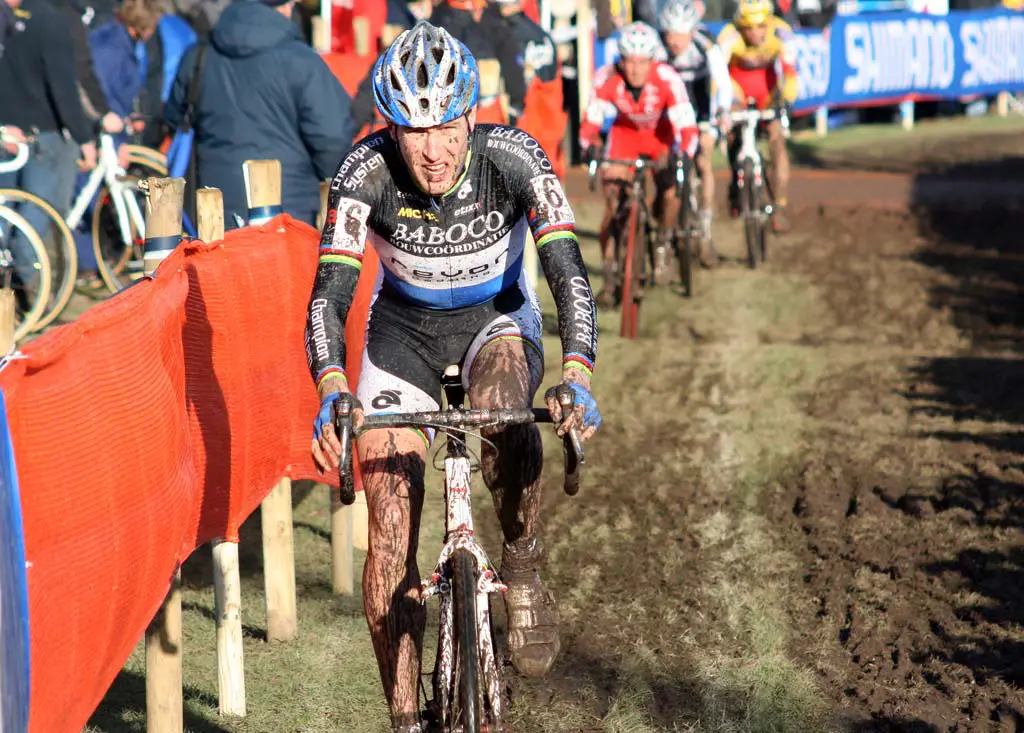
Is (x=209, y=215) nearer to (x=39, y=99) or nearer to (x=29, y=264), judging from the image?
(x=29, y=264)

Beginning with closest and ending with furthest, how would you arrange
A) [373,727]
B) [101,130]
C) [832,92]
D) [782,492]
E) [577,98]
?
[373,727] < [782,492] < [101,130] < [577,98] < [832,92]

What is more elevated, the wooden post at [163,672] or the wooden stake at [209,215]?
the wooden stake at [209,215]

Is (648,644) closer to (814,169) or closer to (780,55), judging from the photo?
(780,55)

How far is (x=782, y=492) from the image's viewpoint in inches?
Result: 342

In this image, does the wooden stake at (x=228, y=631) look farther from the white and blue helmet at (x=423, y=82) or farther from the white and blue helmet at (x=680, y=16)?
the white and blue helmet at (x=680, y=16)

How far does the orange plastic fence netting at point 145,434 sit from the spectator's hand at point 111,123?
6539mm

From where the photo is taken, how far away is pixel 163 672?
5.02 m

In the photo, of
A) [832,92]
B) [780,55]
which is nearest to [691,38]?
[780,55]

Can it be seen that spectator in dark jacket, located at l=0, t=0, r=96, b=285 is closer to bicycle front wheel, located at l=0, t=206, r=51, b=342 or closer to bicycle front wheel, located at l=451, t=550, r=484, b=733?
bicycle front wheel, located at l=0, t=206, r=51, b=342

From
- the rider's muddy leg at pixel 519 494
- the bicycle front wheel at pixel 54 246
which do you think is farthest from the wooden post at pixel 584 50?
the rider's muddy leg at pixel 519 494

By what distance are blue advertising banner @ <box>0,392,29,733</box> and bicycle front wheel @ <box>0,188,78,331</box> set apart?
27.4 feet

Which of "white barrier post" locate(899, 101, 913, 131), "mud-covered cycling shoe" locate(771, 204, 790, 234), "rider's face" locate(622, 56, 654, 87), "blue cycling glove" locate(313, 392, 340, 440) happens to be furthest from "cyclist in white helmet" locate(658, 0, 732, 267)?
"white barrier post" locate(899, 101, 913, 131)

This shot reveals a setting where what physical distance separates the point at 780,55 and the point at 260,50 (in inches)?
328

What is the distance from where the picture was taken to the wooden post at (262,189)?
21.5 ft
